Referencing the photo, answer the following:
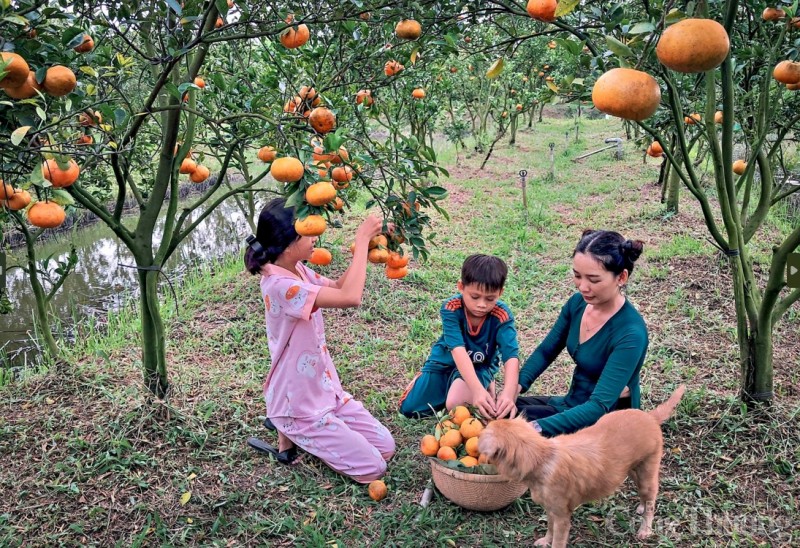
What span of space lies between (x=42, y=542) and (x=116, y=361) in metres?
1.58

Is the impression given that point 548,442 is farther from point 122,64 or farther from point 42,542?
point 122,64

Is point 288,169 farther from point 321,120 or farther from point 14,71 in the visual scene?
point 14,71

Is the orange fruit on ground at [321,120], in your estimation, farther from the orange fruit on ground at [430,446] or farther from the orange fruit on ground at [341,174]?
the orange fruit on ground at [430,446]

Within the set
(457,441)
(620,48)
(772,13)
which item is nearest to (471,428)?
(457,441)

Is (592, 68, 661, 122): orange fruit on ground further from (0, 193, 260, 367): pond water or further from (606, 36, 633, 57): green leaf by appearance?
(0, 193, 260, 367): pond water

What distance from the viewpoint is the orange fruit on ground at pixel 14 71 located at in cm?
149

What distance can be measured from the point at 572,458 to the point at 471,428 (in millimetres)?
561

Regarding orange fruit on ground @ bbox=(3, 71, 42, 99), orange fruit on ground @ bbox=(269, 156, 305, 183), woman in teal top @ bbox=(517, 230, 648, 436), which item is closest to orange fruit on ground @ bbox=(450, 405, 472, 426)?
woman in teal top @ bbox=(517, 230, 648, 436)

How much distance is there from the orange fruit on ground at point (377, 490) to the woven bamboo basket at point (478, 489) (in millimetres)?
285

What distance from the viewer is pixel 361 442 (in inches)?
102

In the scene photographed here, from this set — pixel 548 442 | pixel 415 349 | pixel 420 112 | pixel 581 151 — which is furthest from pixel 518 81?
pixel 548 442

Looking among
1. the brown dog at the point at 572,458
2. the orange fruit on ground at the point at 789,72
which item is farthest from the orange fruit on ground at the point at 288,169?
the orange fruit on ground at the point at 789,72

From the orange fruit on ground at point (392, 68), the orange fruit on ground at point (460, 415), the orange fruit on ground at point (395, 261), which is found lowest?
the orange fruit on ground at point (460, 415)

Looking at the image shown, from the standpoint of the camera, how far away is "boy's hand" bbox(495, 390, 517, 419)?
242 cm
